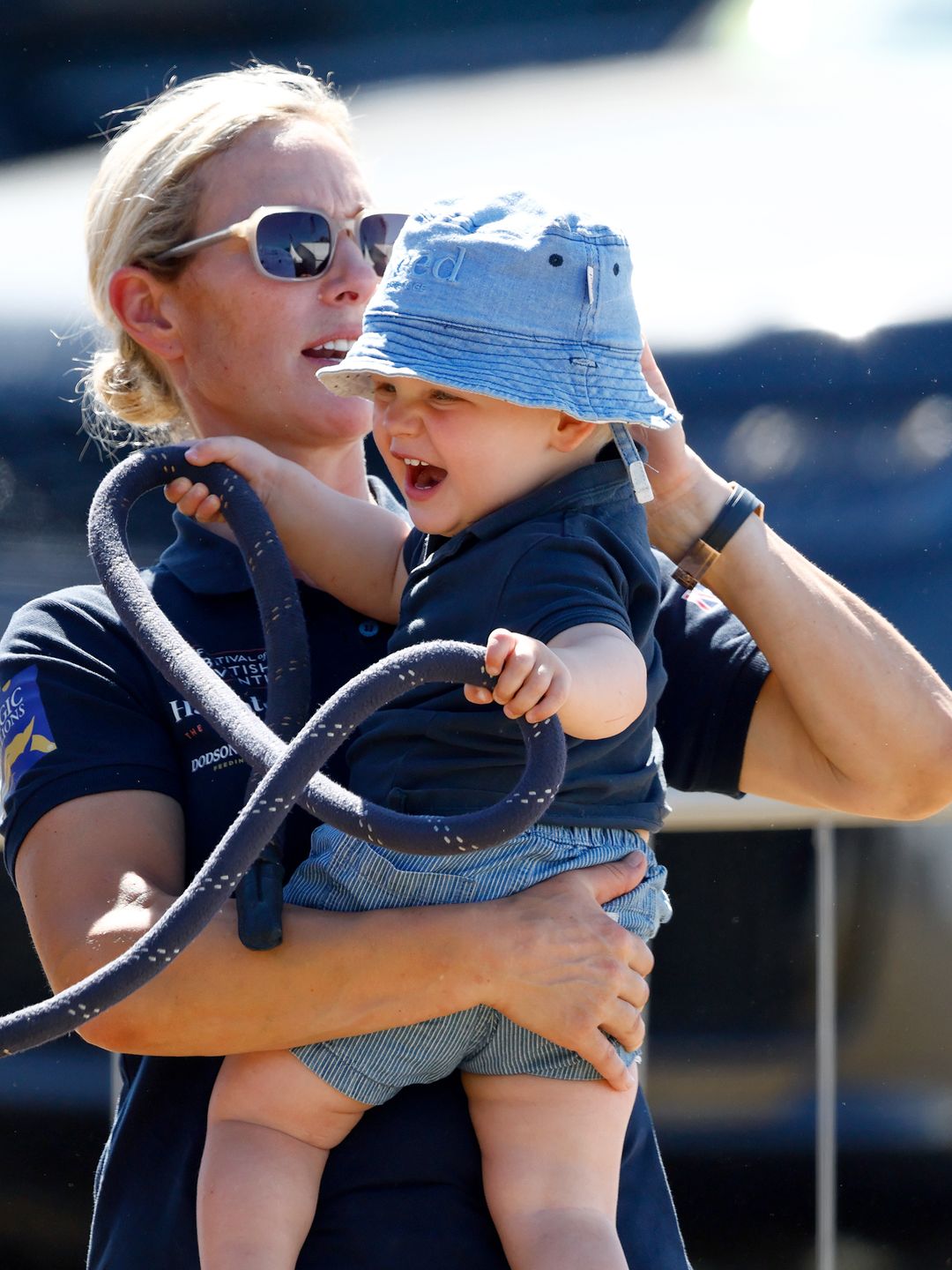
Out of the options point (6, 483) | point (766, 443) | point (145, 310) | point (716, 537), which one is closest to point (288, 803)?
point (716, 537)

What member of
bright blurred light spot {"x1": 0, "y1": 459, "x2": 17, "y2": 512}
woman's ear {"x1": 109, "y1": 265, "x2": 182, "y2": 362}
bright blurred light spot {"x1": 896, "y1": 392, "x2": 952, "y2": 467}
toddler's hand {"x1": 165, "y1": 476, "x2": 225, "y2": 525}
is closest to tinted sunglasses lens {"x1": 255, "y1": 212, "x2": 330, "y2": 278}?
woman's ear {"x1": 109, "y1": 265, "x2": 182, "y2": 362}

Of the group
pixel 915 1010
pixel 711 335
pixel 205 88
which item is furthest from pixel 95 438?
pixel 915 1010

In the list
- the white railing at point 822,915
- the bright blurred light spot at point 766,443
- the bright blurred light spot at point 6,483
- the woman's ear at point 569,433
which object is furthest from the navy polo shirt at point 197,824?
the bright blurred light spot at point 6,483

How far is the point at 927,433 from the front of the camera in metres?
3.28

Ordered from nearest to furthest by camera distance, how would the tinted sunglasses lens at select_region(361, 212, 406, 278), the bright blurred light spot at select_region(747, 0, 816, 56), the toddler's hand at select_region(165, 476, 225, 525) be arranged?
the toddler's hand at select_region(165, 476, 225, 525), the tinted sunglasses lens at select_region(361, 212, 406, 278), the bright blurred light spot at select_region(747, 0, 816, 56)

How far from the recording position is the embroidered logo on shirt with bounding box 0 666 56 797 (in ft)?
6.50

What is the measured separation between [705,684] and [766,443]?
1153mm

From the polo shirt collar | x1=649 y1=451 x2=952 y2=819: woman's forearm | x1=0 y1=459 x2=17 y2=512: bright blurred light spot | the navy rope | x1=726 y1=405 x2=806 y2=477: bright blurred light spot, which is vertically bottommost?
x1=0 y1=459 x2=17 y2=512: bright blurred light spot

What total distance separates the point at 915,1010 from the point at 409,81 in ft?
7.39

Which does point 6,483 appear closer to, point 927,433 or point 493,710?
point 927,433

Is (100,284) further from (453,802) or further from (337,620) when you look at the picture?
(453,802)

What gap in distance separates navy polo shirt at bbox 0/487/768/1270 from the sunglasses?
1.40ft

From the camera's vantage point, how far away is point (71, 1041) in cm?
321

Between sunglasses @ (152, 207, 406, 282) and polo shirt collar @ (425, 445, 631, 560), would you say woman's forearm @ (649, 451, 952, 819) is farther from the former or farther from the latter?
sunglasses @ (152, 207, 406, 282)
